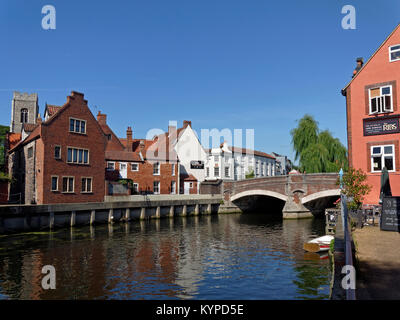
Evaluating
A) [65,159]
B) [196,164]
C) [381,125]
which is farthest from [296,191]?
[65,159]

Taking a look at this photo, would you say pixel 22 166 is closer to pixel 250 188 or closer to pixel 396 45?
pixel 250 188

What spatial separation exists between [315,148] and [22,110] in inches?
3093

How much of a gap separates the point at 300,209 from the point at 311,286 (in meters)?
29.8

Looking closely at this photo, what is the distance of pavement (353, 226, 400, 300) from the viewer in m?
7.56

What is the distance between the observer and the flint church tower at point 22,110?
296 ft

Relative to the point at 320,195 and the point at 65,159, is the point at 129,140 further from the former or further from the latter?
the point at 320,195

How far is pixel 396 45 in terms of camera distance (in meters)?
21.8

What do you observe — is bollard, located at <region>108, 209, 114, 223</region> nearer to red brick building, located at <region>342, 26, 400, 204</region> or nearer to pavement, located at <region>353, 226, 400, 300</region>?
red brick building, located at <region>342, 26, 400, 204</region>

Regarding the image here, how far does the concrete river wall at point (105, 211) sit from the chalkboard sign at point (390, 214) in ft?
90.4

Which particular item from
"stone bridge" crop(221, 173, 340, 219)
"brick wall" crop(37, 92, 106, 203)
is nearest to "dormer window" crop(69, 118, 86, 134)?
"brick wall" crop(37, 92, 106, 203)

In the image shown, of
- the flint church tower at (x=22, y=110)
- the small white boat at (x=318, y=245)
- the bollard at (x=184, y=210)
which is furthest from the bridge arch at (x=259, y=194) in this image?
the flint church tower at (x=22, y=110)

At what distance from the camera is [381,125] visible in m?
22.1

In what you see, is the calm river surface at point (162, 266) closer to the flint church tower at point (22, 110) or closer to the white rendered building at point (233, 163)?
the white rendered building at point (233, 163)
